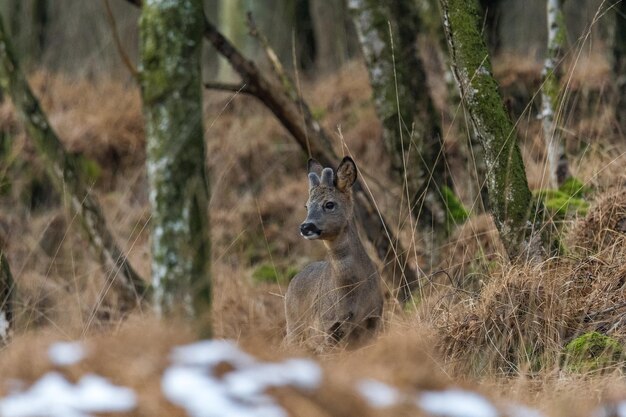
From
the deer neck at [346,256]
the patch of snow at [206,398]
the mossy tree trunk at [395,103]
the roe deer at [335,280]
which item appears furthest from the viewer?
the mossy tree trunk at [395,103]

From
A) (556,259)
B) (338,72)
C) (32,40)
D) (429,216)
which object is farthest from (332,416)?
(32,40)

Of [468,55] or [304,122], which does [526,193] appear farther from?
[304,122]

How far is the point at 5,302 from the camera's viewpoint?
7.00m

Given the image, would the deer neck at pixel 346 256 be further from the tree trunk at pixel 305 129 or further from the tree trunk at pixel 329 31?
the tree trunk at pixel 329 31

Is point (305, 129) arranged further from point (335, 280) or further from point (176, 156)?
point (176, 156)

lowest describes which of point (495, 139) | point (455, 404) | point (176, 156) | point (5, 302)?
point (5, 302)

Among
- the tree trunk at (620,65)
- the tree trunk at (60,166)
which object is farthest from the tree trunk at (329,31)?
the tree trunk at (60,166)

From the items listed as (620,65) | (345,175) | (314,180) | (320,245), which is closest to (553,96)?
(345,175)

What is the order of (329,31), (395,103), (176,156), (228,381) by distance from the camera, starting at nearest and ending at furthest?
1. (228,381)
2. (176,156)
3. (395,103)
4. (329,31)

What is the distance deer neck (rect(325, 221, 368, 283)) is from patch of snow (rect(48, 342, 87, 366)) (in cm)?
287

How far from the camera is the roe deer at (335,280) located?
6.82 meters

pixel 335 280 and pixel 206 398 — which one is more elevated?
pixel 206 398

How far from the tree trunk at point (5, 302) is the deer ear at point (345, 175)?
7.11 ft

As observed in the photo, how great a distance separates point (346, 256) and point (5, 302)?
2108 mm
